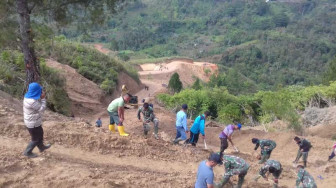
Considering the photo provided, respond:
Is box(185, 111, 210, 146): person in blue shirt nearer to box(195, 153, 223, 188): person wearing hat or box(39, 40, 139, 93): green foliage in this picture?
box(195, 153, 223, 188): person wearing hat

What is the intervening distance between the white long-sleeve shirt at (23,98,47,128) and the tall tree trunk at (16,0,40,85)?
452cm

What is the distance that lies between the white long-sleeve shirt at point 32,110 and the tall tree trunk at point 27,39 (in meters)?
4.52

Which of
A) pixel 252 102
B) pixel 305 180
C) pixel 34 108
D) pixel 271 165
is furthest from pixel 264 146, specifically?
pixel 252 102

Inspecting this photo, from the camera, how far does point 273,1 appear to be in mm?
133000

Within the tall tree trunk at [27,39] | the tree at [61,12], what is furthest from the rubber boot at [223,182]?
the tall tree trunk at [27,39]

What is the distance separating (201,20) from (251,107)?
3382 inches

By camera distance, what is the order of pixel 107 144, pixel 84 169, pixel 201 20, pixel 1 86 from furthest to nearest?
pixel 201 20 < pixel 1 86 < pixel 107 144 < pixel 84 169

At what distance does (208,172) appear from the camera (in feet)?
16.6

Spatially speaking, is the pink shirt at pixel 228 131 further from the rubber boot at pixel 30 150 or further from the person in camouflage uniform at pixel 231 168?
the rubber boot at pixel 30 150

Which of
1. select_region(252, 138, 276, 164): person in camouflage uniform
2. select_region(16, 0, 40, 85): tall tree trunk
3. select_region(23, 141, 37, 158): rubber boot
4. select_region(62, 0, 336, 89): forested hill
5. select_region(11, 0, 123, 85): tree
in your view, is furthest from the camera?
select_region(62, 0, 336, 89): forested hill

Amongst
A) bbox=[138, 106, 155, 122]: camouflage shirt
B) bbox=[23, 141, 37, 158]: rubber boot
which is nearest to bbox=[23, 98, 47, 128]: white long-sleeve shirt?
bbox=[23, 141, 37, 158]: rubber boot

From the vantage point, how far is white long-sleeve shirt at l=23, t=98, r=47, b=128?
559cm

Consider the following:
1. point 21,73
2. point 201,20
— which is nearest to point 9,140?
point 21,73

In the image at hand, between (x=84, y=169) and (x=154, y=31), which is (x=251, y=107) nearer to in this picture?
(x=84, y=169)
